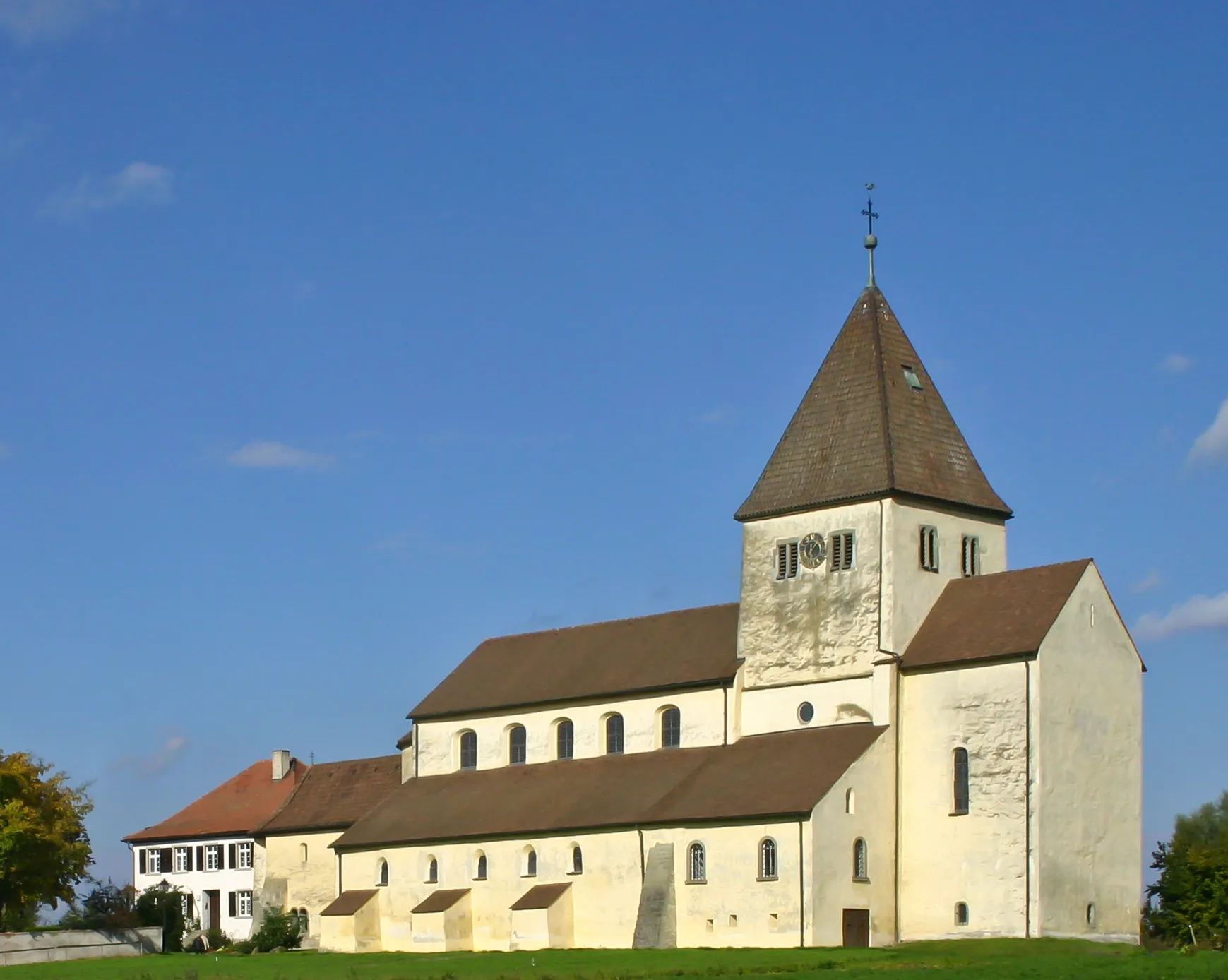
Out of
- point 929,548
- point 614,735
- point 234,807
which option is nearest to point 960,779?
point 929,548

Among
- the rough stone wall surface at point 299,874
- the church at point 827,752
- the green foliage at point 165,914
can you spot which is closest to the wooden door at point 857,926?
the church at point 827,752

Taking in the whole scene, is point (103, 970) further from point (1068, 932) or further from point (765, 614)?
point (1068, 932)

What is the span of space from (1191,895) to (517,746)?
2356 centimetres

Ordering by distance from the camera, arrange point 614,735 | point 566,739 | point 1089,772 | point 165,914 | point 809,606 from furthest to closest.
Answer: point 165,914 → point 566,739 → point 614,735 → point 809,606 → point 1089,772

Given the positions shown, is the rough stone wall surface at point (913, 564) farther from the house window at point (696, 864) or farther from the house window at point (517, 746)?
the house window at point (517, 746)

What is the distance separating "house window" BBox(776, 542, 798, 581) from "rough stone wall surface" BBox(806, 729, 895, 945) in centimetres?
648

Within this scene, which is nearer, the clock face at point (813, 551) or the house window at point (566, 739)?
the clock face at point (813, 551)

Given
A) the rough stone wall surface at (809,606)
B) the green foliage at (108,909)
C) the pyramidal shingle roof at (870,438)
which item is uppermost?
the pyramidal shingle roof at (870,438)

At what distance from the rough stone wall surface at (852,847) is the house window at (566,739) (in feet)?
44.5

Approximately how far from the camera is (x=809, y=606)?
2356 inches

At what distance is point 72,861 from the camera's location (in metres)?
68.6

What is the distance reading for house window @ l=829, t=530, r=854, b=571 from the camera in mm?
59156

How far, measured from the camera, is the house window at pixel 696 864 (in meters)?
56.9

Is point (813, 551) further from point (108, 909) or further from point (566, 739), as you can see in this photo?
point (108, 909)
